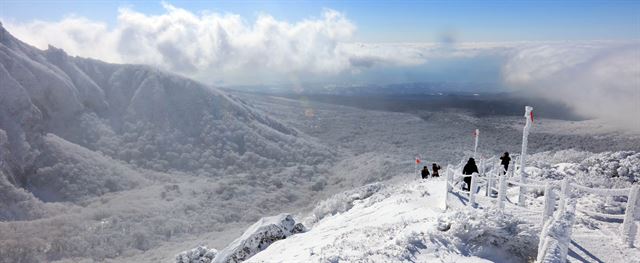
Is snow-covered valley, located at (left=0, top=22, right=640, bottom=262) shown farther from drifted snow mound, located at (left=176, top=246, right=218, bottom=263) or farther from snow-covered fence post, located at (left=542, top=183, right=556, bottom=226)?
drifted snow mound, located at (left=176, top=246, right=218, bottom=263)

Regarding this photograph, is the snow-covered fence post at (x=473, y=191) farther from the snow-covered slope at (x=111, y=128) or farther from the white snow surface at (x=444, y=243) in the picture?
the snow-covered slope at (x=111, y=128)

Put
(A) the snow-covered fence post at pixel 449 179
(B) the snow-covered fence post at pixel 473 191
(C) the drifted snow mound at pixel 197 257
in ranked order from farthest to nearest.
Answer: (C) the drifted snow mound at pixel 197 257 → (A) the snow-covered fence post at pixel 449 179 → (B) the snow-covered fence post at pixel 473 191

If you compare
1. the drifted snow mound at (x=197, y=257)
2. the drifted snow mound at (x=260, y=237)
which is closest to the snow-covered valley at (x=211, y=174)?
the drifted snow mound at (x=260, y=237)

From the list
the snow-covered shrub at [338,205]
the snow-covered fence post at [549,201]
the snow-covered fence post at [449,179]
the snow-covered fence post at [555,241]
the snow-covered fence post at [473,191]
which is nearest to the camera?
the snow-covered fence post at [555,241]

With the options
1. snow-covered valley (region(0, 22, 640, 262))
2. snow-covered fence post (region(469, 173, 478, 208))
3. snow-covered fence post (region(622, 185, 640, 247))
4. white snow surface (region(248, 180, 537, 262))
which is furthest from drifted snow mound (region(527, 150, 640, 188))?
white snow surface (region(248, 180, 537, 262))

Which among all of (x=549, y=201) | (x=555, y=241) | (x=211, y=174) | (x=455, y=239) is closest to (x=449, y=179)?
(x=549, y=201)

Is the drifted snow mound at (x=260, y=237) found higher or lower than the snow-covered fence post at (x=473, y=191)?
lower
